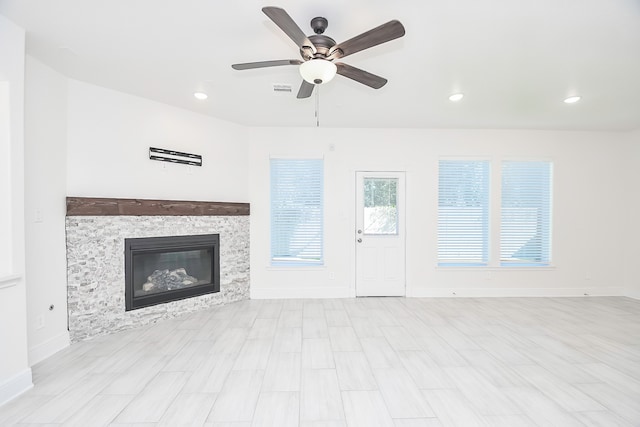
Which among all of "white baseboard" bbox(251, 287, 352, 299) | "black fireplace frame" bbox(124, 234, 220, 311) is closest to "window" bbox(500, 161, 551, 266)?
"white baseboard" bbox(251, 287, 352, 299)

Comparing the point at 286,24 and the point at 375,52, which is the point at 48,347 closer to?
the point at 286,24

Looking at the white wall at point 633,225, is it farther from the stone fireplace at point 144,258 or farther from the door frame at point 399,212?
the stone fireplace at point 144,258

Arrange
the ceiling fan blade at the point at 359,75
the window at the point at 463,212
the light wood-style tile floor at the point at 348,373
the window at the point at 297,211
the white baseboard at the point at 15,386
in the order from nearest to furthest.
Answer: the light wood-style tile floor at the point at 348,373 < the white baseboard at the point at 15,386 < the ceiling fan blade at the point at 359,75 < the window at the point at 297,211 < the window at the point at 463,212

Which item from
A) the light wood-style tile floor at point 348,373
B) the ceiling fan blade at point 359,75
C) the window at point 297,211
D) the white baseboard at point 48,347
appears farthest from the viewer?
the window at point 297,211

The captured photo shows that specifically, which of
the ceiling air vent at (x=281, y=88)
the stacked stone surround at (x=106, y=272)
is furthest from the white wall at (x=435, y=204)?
the ceiling air vent at (x=281, y=88)

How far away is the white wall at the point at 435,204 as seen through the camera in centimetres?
461

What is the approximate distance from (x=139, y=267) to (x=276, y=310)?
1.86 meters

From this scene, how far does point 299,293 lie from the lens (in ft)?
15.1

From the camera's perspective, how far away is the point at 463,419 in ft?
6.07

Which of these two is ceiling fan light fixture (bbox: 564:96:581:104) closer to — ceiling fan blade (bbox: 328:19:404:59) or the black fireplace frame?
ceiling fan blade (bbox: 328:19:404:59)

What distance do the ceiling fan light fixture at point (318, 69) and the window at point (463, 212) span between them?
135 inches

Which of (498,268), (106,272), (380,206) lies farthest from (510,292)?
(106,272)

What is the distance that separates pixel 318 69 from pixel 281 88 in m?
1.33

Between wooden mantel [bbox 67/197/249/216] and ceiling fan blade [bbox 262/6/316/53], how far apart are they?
2.77 meters
